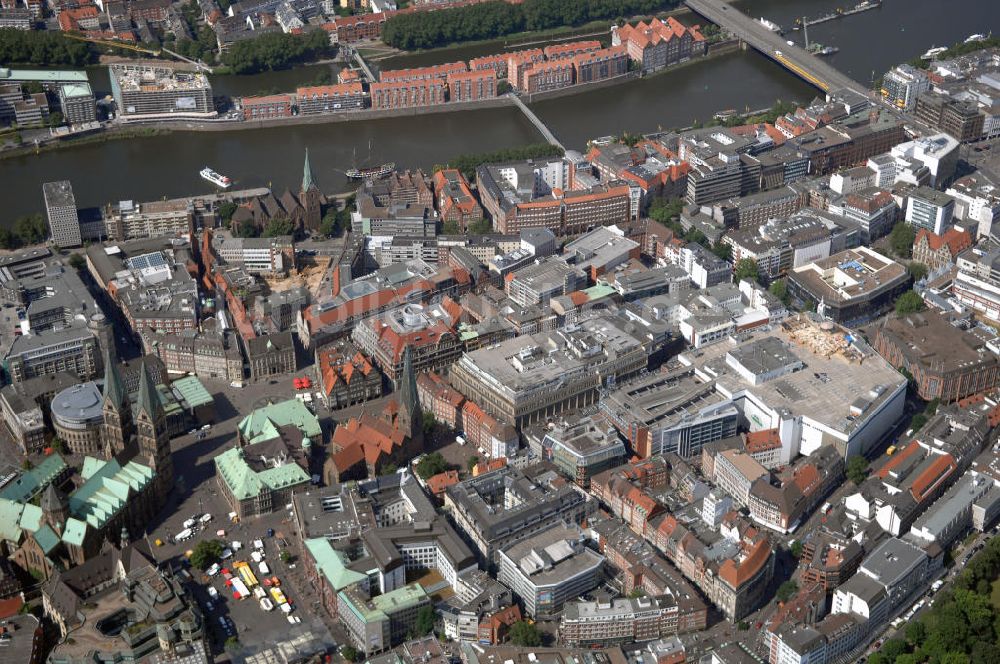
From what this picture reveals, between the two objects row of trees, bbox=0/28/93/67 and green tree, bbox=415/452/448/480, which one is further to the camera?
row of trees, bbox=0/28/93/67

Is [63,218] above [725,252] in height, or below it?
above

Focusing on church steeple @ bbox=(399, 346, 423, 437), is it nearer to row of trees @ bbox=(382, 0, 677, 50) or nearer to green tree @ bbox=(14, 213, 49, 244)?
green tree @ bbox=(14, 213, 49, 244)

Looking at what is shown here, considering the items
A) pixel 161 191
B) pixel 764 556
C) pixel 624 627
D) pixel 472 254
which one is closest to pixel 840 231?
pixel 472 254

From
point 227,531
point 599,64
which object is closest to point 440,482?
point 227,531

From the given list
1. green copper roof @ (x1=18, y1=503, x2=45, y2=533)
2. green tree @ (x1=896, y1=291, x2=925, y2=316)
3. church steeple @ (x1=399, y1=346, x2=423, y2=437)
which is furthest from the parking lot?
green tree @ (x1=896, y1=291, x2=925, y2=316)

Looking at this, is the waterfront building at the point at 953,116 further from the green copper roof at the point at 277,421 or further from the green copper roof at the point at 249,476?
the green copper roof at the point at 249,476

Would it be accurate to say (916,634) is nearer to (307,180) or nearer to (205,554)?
(205,554)

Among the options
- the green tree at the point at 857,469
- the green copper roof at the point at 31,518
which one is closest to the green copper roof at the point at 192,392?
the green copper roof at the point at 31,518
